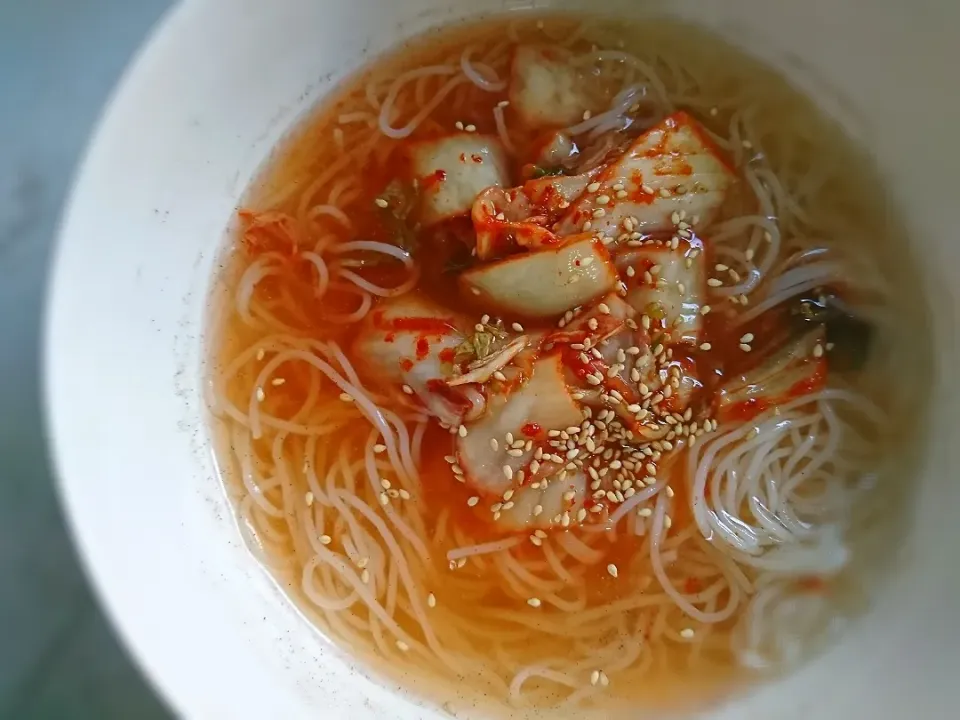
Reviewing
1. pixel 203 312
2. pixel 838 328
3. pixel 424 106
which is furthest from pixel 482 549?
pixel 424 106

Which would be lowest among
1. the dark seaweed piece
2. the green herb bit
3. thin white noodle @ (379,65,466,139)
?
the dark seaweed piece

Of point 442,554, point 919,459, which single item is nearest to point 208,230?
point 442,554

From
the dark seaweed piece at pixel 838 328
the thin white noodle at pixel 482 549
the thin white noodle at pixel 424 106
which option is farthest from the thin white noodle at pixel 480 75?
the thin white noodle at pixel 482 549

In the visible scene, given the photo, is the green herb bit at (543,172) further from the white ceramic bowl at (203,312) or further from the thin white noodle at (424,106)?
the white ceramic bowl at (203,312)

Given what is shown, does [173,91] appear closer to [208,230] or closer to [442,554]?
[208,230]

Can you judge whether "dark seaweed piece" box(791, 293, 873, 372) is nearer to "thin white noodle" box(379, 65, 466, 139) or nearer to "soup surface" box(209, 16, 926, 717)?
"soup surface" box(209, 16, 926, 717)

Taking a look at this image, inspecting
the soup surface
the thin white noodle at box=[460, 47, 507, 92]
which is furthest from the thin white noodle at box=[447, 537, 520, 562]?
the thin white noodle at box=[460, 47, 507, 92]
